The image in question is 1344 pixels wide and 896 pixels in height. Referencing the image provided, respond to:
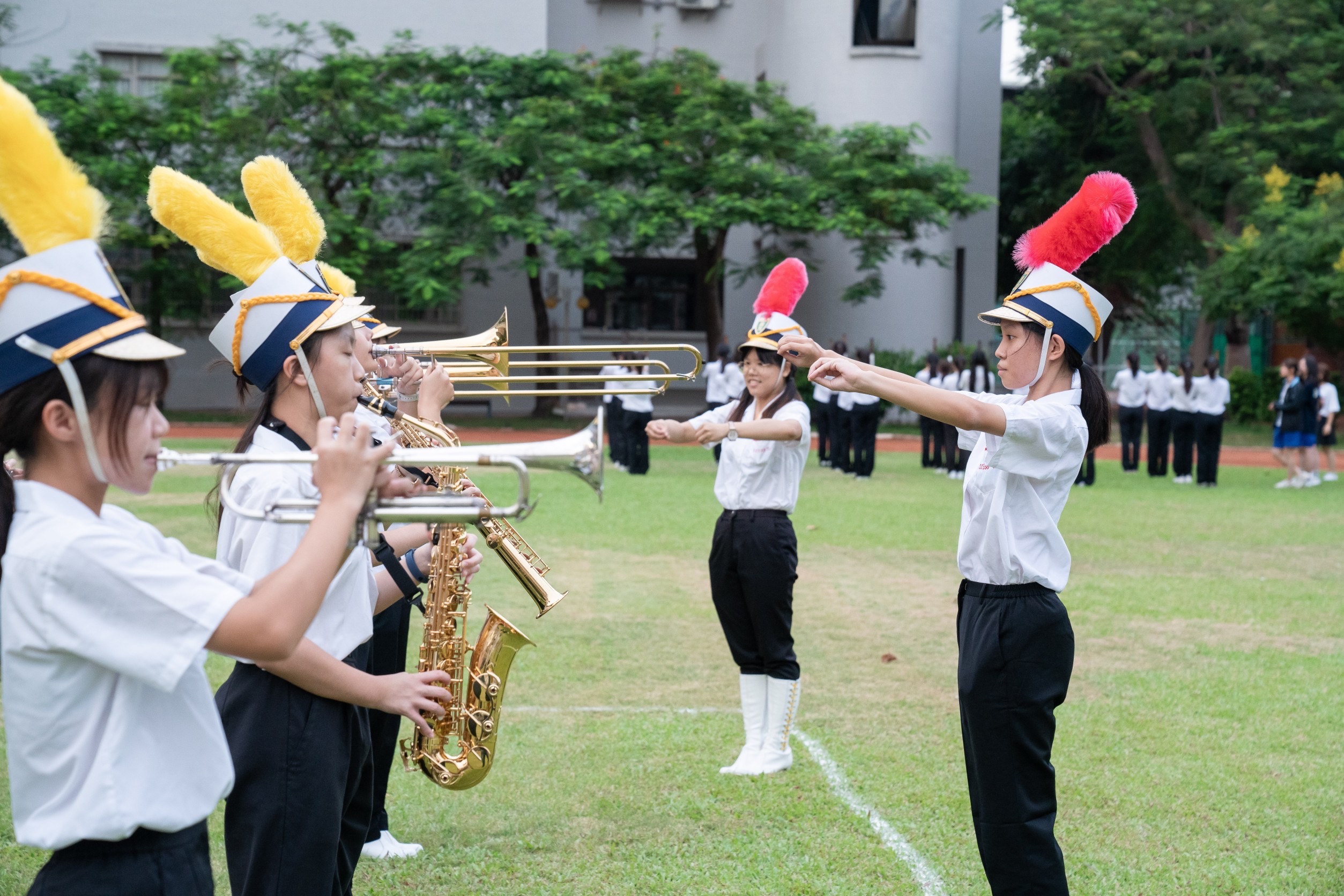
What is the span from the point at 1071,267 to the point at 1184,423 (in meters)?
17.4

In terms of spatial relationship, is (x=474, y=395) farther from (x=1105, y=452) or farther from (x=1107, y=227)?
(x=1105, y=452)

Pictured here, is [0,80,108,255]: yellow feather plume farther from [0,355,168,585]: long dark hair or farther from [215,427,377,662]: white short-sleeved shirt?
[215,427,377,662]: white short-sleeved shirt

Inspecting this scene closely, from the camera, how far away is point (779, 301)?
6477 mm

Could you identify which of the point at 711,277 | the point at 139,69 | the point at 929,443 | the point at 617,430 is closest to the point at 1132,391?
the point at 929,443

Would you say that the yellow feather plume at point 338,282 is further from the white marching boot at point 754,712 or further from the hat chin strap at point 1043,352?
the white marching boot at point 754,712

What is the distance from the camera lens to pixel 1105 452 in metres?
26.5

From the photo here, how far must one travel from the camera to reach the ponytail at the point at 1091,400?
13.2 feet

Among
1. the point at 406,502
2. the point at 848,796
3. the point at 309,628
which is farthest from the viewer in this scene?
the point at 848,796

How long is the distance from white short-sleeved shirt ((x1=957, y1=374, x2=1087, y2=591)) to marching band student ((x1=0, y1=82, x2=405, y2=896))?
2194 mm

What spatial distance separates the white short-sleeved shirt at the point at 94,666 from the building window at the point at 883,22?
31.6 meters

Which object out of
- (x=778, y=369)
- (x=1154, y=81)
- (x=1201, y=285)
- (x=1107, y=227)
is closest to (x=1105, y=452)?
(x=1201, y=285)

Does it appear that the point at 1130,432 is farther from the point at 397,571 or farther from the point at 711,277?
the point at 397,571

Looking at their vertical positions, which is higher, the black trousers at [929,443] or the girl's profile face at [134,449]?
the girl's profile face at [134,449]

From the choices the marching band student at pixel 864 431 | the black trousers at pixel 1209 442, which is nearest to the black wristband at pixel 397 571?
the marching band student at pixel 864 431
